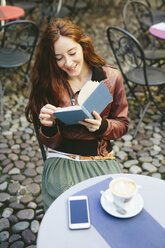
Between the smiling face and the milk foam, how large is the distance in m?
0.87

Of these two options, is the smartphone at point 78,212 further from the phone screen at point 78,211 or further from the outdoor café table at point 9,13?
the outdoor café table at point 9,13

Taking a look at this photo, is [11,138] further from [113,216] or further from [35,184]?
[113,216]

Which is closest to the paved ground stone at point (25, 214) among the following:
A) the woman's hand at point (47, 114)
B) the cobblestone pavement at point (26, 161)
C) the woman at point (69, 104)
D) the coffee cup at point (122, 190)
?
the cobblestone pavement at point (26, 161)

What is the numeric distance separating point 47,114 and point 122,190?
654 mm

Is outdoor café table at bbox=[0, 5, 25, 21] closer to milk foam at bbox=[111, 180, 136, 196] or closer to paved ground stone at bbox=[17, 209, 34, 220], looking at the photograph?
paved ground stone at bbox=[17, 209, 34, 220]

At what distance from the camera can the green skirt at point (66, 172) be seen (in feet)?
6.49

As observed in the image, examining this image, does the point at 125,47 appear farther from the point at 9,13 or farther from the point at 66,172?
the point at 66,172

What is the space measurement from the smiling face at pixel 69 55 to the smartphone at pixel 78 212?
866mm

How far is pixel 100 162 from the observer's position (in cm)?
212

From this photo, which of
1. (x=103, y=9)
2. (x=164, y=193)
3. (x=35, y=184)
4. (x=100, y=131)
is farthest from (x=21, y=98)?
(x=103, y=9)

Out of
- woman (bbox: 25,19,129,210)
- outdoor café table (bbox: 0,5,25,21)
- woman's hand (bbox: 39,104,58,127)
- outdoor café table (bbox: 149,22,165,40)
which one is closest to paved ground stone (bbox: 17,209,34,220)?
woman (bbox: 25,19,129,210)

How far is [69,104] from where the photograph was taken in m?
2.10

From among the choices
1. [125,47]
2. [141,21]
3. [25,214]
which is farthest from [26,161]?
[141,21]

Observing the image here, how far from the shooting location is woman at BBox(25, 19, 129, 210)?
197 centimetres
